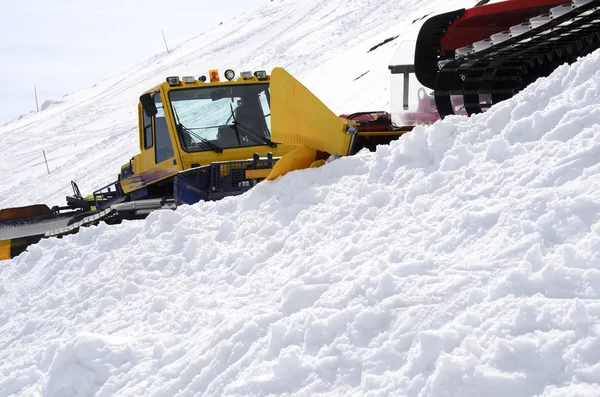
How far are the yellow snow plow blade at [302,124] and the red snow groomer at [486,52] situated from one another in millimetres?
1515

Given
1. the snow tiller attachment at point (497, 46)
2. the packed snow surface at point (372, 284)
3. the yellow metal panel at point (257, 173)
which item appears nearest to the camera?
the packed snow surface at point (372, 284)

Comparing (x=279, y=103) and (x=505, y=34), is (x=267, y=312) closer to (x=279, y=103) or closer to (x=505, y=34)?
(x=279, y=103)

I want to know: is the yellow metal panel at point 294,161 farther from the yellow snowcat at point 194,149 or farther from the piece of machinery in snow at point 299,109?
the yellow snowcat at point 194,149

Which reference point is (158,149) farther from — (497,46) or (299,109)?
(497,46)

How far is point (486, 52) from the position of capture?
6719mm

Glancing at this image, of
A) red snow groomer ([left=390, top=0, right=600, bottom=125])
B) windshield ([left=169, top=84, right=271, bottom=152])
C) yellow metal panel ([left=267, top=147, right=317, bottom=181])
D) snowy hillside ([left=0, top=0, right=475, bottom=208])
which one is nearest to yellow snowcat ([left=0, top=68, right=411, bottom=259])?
windshield ([left=169, top=84, right=271, bottom=152])

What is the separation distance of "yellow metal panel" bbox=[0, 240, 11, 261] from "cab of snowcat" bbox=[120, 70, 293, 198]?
188 centimetres

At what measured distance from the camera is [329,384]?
3109 millimetres

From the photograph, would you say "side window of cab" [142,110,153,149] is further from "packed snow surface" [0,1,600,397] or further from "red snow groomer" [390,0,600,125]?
"red snow groomer" [390,0,600,125]

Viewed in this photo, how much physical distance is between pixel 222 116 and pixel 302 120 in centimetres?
253

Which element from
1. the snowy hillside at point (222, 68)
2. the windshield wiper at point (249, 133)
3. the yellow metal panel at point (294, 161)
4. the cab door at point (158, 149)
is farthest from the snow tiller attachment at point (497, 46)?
the snowy hillside at point (222, 68)

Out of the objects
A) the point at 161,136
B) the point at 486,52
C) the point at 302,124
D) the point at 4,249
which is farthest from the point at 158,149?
the point at 486,52

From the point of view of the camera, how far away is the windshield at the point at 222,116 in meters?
8.37

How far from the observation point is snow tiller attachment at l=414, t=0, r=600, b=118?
6020 millimetres
